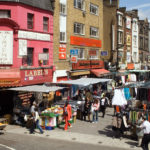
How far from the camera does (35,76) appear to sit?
77.2 ft

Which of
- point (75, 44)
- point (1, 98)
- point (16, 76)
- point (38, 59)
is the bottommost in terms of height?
point (1, 98)

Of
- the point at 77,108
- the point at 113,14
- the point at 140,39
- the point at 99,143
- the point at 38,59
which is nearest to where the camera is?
the point at 99,143

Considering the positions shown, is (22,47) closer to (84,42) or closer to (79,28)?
(79,28)

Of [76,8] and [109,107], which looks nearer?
[109,107]

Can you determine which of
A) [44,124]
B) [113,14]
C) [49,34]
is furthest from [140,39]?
[44,124]

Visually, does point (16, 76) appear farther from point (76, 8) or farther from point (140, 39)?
point (140, 39)

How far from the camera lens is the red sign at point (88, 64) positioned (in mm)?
30678

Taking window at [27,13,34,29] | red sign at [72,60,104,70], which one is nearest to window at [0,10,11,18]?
window at [27,13,34,29]

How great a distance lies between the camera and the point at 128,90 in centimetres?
2197

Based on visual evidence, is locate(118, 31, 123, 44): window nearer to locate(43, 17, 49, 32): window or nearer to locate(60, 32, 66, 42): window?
locate(60, 32, 66, 42): window

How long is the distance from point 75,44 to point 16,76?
11208mm

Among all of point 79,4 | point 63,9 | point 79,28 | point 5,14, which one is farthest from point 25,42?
point 79,4

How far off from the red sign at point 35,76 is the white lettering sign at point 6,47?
5.41 ft

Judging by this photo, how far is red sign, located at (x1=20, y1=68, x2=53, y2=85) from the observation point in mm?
22198
